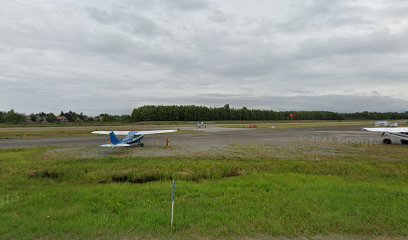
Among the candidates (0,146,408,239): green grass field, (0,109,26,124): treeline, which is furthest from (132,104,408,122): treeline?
(0,146,408,239): green grass field

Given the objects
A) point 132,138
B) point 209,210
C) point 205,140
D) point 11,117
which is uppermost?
point 11,117

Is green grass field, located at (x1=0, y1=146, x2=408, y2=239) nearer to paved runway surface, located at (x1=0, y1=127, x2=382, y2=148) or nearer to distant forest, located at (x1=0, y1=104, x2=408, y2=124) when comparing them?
paved runway surface, located at (x1=0, y1=127, x2=382, y2=148)

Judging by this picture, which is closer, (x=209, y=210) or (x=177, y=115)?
(x=209, y=210)

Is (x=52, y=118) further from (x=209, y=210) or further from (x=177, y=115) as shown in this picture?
(x=209, y=210)

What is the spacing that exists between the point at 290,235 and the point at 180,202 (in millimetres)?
3115

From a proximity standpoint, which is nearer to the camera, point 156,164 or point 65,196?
point 65,196

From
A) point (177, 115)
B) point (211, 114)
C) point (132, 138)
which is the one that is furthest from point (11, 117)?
point (132, 138)

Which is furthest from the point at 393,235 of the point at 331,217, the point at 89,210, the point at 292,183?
the point at 89,210

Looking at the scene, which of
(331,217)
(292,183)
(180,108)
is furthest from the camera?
(180,108)

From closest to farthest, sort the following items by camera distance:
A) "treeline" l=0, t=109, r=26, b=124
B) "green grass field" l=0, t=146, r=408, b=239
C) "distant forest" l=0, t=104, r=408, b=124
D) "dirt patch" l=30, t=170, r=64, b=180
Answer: "green grass field" l=0, t=146, r=408, b=239
"dirt patch" l=30, t=170, r=64, b=180
"treeline" l=0, t=109, r=26, b=124
"distant forest" l=0, t=104, r=408, b=124

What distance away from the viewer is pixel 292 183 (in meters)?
8.98

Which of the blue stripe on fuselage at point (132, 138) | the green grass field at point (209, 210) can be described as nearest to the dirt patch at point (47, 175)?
the green grass field at point (209, 210)

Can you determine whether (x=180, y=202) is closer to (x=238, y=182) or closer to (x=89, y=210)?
(x=89, y=210)

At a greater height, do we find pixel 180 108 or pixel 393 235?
pixel 180 108
